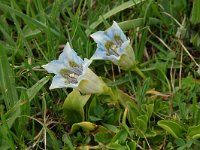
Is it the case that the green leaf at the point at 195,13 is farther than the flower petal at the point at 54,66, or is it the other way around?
the green leaf at the point at 195,13

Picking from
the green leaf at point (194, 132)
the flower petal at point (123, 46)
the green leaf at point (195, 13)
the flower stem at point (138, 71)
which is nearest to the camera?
the green leaf at point (194, 132)

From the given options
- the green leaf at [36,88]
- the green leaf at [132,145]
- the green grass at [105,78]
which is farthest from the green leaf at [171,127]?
the green leaf at [36,88]

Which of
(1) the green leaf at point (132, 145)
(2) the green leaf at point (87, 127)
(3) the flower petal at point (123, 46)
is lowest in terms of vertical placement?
(1) the green leaf at point (132, 145)

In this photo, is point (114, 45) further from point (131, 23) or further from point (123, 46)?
point (131, 23)

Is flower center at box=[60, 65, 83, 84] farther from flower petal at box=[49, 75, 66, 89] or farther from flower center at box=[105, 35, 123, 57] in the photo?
flower center at box=[105, 35, 123, 57]

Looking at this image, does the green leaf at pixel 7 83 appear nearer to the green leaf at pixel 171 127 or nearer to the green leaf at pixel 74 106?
the green leaf at pixel 74 106

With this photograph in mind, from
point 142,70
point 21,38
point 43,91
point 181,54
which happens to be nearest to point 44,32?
point 21,38

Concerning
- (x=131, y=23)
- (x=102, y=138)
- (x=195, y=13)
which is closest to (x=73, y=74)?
(x=102, y=138)

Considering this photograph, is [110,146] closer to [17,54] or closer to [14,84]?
[14,84]

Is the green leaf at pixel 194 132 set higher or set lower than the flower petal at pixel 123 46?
lower
